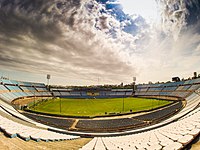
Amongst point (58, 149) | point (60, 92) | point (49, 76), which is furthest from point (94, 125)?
point (49, 76)

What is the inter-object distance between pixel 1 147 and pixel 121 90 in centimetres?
11437

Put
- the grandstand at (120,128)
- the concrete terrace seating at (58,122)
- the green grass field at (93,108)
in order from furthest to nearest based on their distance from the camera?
the green grass field at (93,108), the concrete terrace seating at (58,122), the grandstand at (120,128)

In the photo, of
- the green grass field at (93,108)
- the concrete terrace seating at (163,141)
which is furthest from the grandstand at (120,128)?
the green grass field at (93,108)

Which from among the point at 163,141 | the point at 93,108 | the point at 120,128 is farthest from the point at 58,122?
the point at 163,141

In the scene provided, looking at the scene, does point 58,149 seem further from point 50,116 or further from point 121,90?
point 121,90

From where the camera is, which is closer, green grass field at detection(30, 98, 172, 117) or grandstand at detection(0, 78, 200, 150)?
grandstand at detection(0, 78, 200, 150)

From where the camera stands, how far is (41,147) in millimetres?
9148

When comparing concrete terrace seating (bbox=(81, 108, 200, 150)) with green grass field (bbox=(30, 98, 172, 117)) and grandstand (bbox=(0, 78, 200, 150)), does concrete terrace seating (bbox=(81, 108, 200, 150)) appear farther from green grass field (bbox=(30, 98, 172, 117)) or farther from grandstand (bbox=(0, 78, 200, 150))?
green grass field (bbox=(30, 98, 172, 117))

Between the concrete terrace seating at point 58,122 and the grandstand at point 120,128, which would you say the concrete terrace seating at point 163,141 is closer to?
the grandstand at point 120,128

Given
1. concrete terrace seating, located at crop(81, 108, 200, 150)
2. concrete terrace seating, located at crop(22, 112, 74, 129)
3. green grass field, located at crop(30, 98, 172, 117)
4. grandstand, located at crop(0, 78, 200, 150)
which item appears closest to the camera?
concrete terrace seating, located at crop(81, 108, 200, 150)

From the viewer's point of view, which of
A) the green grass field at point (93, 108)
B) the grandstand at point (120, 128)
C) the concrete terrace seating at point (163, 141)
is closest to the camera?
the concrete terrace seating at point (163, 141)

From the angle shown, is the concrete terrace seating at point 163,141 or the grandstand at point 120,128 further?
the grandstand at point 120,128

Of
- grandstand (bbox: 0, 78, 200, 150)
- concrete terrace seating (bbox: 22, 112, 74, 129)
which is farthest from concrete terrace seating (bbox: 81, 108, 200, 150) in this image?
concrete terrace seating (bbox: 22, 112, 74, 129)

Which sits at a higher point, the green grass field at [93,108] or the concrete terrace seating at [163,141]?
the concrete terrace seating at [163,141]
